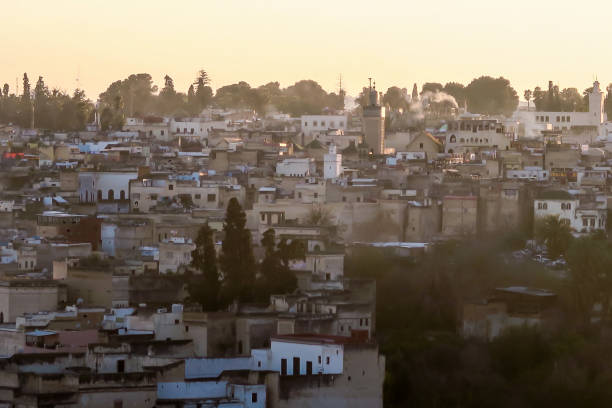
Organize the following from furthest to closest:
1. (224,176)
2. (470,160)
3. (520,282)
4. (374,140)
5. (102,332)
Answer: (374,140) < (470,160) < (224,176) < (520,282) < (102,332)

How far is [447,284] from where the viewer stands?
2820cm

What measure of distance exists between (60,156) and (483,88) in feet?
64.2

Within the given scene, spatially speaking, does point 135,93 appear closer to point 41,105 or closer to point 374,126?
point 41,105

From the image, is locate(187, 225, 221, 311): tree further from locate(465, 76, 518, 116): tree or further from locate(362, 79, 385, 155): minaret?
locate(465, 76, 518, 116): tree

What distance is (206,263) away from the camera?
87.6 feet

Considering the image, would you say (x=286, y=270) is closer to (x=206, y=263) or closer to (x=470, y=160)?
(x=206, y=263)

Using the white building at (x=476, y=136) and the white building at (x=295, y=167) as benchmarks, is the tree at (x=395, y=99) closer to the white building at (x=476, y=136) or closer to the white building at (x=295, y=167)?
the white building at (x=476, y=136)

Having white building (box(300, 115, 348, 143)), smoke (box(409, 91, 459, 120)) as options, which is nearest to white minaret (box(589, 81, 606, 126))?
smoke (box(409, 91, 459, 120))

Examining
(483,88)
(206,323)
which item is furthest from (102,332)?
(483,88)

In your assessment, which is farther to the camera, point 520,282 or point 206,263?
point 520,282

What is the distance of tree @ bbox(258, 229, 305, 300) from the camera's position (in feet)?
87.6

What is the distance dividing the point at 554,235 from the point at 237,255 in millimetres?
5554

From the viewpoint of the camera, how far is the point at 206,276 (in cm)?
2664

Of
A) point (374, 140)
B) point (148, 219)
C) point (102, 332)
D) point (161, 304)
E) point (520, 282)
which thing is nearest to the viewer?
point (102, 332)
